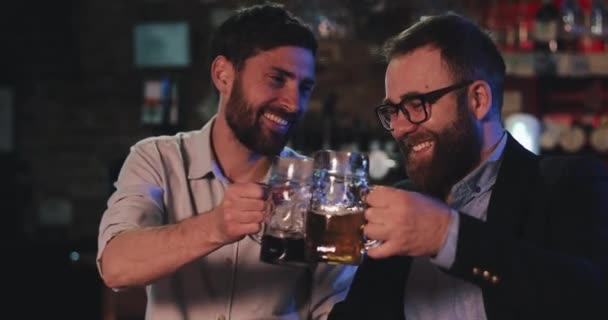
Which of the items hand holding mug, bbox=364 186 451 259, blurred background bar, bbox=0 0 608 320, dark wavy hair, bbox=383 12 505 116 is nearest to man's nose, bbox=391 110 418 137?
dark wavy hair, bbox=383 12 505 116

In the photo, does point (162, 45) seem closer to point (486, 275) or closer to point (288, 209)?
point (288, 209)

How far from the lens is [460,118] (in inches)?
65.2

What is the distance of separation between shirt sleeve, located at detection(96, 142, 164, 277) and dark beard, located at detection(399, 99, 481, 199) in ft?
1.85

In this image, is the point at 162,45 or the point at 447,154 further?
the point at 162,45

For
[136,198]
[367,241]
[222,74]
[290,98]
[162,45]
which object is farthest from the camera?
[162,45]

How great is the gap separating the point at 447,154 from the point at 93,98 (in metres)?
4.43

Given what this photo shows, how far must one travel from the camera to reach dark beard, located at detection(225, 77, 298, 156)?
199cm

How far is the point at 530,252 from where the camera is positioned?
4.48ft

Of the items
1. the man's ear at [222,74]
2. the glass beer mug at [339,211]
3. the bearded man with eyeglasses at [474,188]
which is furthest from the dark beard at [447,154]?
the man's ear at [222,74]

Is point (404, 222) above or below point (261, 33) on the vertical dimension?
below

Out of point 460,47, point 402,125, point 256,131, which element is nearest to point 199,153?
point 256,131

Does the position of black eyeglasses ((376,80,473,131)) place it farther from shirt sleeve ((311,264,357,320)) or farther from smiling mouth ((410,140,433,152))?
shirt sleeve ((311,264,357,320))

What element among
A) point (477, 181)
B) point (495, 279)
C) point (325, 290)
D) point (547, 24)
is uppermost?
point (547, 24)

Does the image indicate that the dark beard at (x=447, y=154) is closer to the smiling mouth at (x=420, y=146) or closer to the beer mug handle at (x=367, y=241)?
the smiling mouth at (x=420, y=146)
